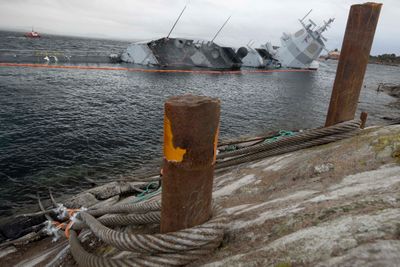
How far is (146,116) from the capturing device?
24219mm

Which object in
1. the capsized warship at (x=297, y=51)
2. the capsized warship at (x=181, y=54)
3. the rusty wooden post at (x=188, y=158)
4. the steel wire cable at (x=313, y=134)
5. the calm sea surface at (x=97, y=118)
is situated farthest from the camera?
the capsized warship at (x=297, y=51)

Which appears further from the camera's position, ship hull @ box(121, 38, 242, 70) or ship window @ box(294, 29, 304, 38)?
ship window @ box(294, 29, 304, 38)

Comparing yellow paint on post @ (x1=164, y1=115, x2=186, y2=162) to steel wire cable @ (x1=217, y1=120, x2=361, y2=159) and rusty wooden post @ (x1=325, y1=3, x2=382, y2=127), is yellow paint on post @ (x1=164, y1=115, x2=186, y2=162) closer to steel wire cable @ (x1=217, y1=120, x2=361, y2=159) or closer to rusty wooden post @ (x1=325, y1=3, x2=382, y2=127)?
steel wire cable @ (x1=217, y1=120, x2=361, y2=159)

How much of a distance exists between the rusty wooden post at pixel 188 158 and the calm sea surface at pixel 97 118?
10.8 m

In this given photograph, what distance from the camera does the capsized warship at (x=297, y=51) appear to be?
61781mm

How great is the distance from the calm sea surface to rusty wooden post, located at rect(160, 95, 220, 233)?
10.8 meters

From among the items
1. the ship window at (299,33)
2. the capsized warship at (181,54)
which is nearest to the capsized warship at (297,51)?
the ship window at (299,33)

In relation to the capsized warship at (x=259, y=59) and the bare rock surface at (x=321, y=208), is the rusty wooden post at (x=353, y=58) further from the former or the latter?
the capsized warship at (x=259, y=59)

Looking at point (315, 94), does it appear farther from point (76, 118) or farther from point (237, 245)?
point (237, 245)

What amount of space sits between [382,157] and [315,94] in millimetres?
41069

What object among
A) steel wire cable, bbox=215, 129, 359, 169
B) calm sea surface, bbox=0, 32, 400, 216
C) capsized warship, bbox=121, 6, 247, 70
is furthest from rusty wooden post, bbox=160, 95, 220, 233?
capsized warship, bbox=121, 6, 247, 70

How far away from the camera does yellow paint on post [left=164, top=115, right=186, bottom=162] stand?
2.48 m

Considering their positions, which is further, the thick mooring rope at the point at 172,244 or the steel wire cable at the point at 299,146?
the steel wire cable at the point at 299,146

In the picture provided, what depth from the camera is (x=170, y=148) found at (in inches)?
99.2
